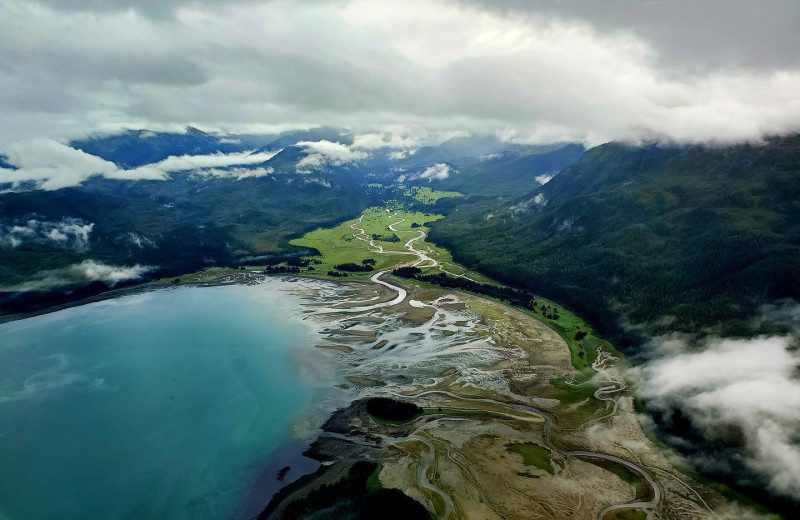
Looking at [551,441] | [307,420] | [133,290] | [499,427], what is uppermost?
[133,290]

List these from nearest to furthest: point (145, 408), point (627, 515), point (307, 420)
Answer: point (627, 515)
point (307, 420)
point (145, 408)

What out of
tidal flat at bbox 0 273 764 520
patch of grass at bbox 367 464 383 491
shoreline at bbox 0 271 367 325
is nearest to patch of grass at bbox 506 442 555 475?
tidal flat at bbox 0 273 764 520

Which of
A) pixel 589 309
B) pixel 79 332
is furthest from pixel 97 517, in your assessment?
pixel 589 309

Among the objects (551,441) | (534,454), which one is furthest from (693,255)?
(534,454)

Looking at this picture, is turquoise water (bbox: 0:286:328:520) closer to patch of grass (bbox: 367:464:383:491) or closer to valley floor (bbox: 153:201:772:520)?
valley floor (bbox: 153:201:772:520)

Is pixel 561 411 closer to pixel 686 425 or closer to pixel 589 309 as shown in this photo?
pixel 686 425

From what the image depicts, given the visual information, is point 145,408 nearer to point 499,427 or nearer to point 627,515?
point 499,427
